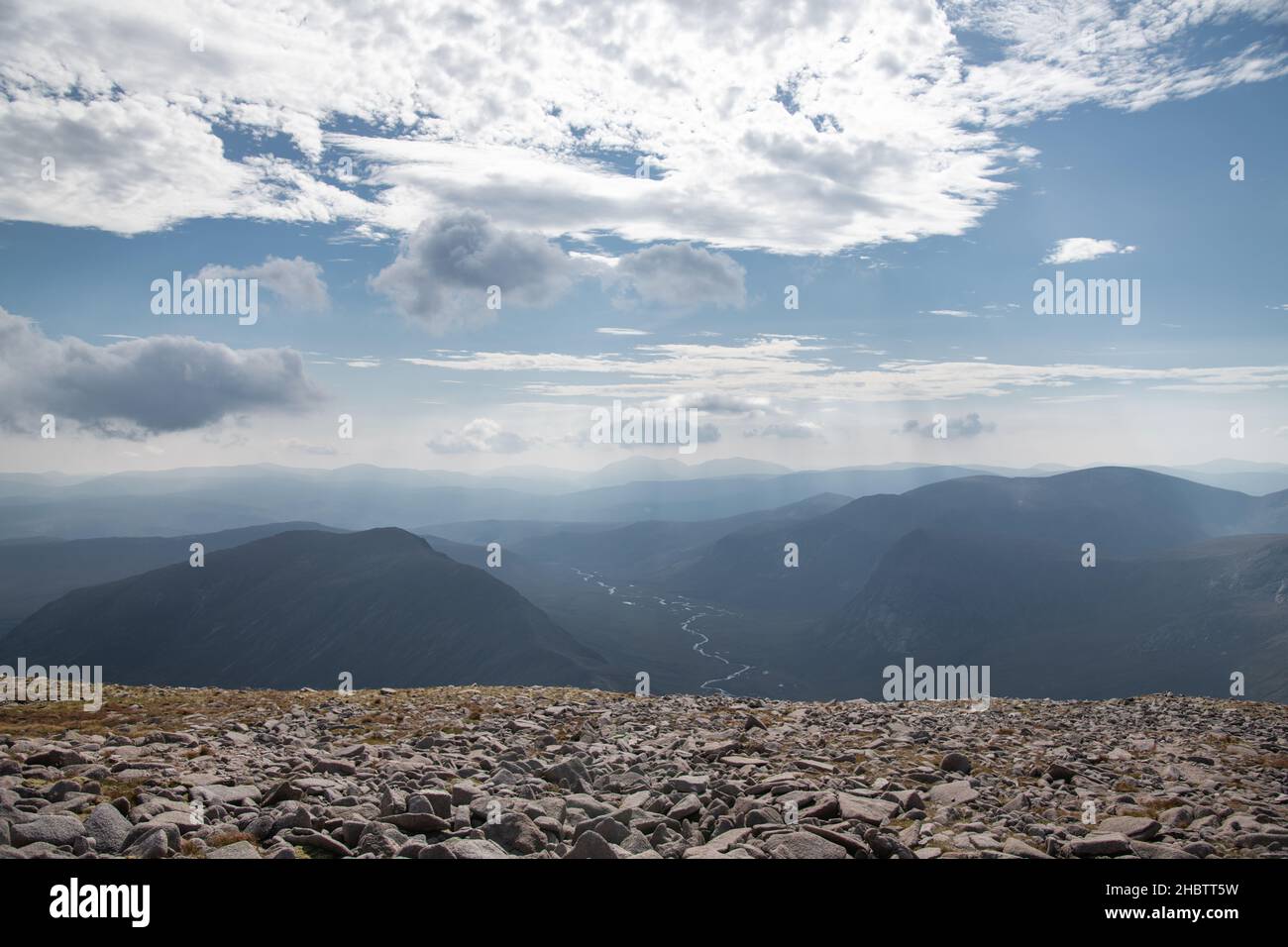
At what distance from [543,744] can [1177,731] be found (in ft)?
94.5

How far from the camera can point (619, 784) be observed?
21422 mm

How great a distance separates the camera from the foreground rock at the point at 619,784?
50.2ft

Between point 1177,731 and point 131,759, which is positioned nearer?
point 131,759

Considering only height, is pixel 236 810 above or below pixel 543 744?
above

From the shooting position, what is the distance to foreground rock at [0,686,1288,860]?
15.3m
